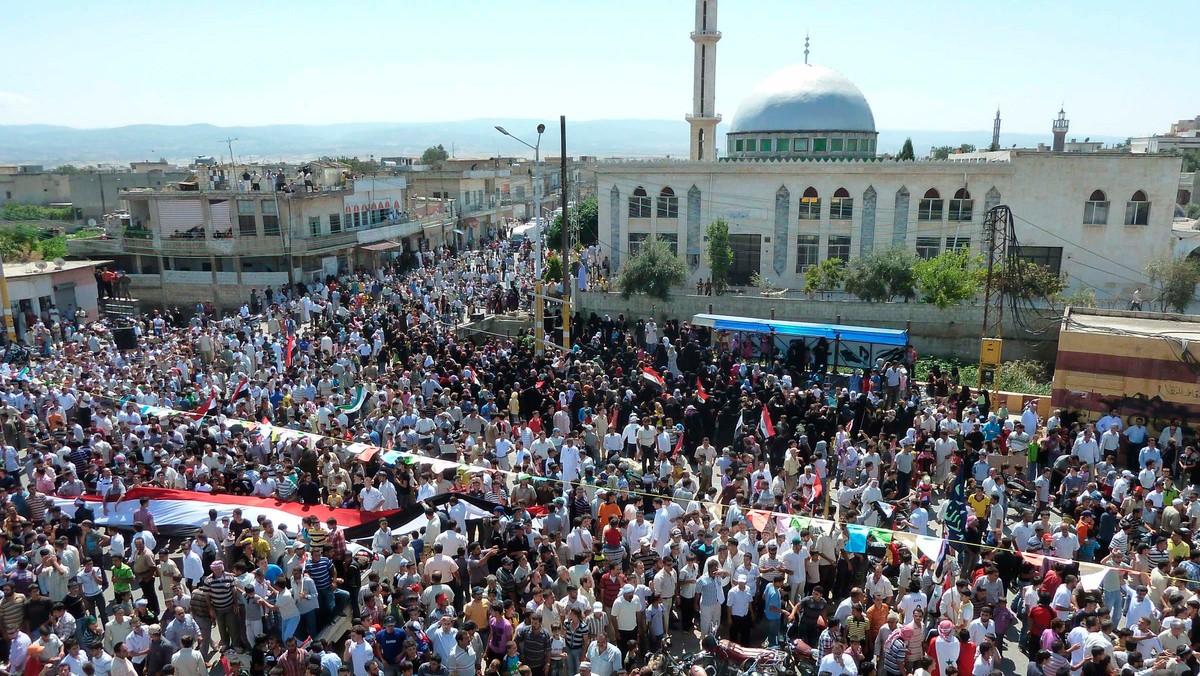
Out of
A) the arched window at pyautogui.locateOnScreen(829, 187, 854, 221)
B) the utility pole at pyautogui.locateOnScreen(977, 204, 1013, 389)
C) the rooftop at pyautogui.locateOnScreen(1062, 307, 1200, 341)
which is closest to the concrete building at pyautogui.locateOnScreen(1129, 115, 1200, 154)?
the arched window at pyautogui.locateOnScreen(829, 187, 854, 221)

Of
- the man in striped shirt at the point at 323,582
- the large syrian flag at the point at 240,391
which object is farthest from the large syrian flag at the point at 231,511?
the large syrian flag at the point at 240,391

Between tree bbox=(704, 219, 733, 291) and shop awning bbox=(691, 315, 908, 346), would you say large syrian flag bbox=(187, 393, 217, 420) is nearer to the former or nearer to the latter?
shop awning bbox=(691, 315, 908, 346)

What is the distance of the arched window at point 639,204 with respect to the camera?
37625 millimetres

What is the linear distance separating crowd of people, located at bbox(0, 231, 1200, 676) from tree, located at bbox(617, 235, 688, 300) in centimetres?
1009

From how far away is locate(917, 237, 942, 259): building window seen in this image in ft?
115

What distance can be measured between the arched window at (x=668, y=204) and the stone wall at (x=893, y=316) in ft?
33.3

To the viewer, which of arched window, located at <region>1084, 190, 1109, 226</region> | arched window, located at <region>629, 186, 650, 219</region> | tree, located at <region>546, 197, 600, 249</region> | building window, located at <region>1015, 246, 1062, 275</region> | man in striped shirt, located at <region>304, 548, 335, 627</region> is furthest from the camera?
tree, located at <region>546, 197, 600, 249</region>

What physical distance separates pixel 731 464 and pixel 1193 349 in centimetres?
892

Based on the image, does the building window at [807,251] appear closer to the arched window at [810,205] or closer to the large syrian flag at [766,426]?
the arched window at [810,205]

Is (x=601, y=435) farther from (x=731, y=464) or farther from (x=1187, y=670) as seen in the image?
(x=1187, y=670)

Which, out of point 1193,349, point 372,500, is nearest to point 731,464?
point 372,500

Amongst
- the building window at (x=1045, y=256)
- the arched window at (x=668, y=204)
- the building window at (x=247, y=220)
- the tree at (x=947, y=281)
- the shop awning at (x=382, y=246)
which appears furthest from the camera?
the shop awning at (x=382, y=246)

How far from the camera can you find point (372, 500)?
1107 cm

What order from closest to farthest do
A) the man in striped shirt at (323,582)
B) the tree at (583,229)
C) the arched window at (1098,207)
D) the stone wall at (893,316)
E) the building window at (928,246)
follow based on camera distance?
the man in striped shirt at (323,582) < the stone wall at (893,316) < the arched window at (1098,207) < the building window at (928,246) < the tree at (583,229)
